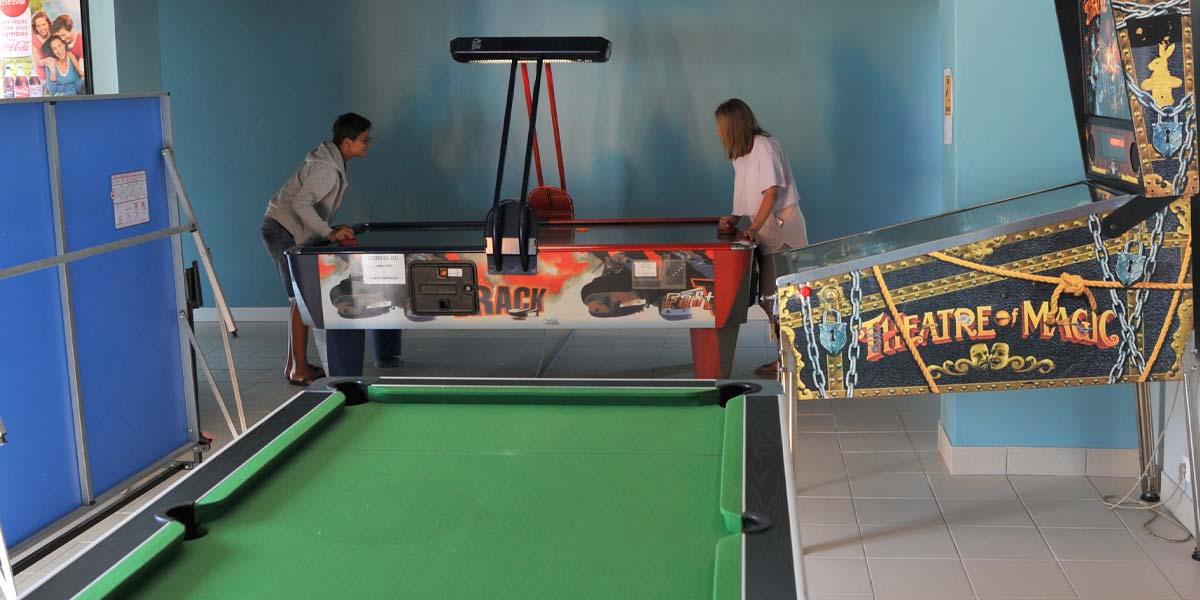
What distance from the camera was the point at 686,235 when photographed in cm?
595

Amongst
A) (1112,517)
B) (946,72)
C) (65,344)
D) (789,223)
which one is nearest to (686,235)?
(789,223)

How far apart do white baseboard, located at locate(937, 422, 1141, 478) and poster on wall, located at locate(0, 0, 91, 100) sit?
5041mm

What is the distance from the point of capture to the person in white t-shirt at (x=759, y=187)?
5809mm

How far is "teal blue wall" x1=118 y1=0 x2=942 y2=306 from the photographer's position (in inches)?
292

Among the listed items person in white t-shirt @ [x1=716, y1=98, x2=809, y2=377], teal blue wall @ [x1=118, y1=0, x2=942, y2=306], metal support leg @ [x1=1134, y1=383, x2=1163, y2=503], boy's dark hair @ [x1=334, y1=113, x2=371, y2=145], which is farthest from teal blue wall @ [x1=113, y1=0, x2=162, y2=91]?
metal support leg @ [x1=1134, y1=383, x2=1163, y2=503]

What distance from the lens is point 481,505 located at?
220 cm

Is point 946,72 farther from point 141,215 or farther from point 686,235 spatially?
point 141,215

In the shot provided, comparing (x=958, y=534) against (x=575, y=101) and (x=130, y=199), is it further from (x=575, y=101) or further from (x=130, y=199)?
(x=575, y=101)

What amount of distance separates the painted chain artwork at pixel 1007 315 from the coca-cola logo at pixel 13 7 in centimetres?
512

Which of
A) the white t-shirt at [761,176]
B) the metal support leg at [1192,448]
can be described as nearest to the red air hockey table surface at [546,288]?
the white t-shirt at [761,176]

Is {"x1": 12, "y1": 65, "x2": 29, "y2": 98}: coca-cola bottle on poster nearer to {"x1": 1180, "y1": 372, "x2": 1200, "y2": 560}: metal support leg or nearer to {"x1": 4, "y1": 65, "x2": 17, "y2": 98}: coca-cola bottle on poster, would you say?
{"x1": 4, "y1": 65, "x2": 17, "y2": 98}: coca-cola bottle on poster

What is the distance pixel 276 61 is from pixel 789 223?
3.71 meters

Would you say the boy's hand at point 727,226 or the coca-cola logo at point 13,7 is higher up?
the coca-cola logo at point 13,7

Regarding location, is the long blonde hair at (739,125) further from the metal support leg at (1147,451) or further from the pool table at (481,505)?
the pool table at (481,505)
